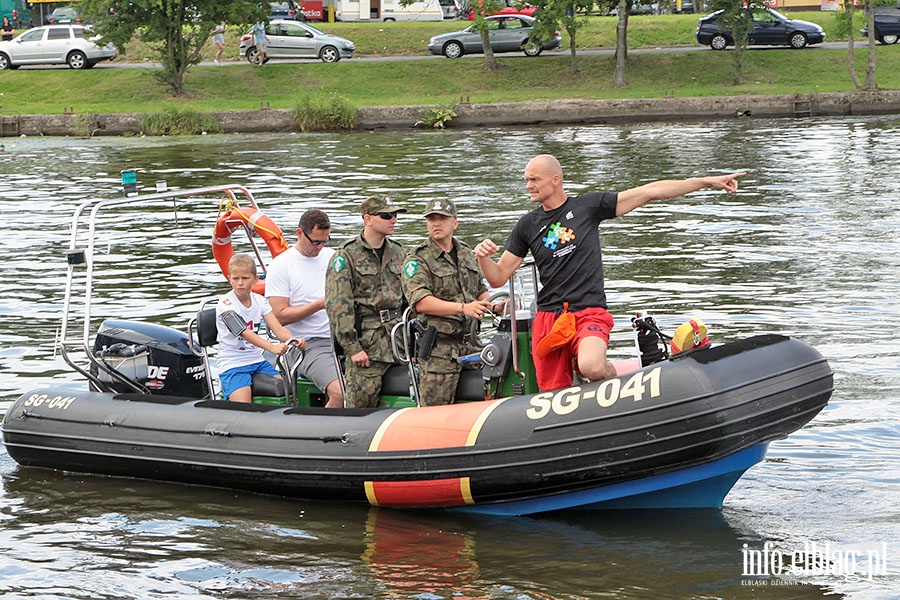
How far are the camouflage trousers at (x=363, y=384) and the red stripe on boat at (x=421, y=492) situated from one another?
63cm

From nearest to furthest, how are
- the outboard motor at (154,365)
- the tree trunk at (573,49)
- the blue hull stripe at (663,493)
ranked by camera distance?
the blue hull stripe at (663,493) < the outboard motor at (154,365) < the tree trunk at (573,49)

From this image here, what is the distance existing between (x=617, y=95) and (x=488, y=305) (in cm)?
2602

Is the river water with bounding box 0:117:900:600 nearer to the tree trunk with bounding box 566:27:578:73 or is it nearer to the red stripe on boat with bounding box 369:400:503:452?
the red stripe on boat with bounding box 369:400:503:452

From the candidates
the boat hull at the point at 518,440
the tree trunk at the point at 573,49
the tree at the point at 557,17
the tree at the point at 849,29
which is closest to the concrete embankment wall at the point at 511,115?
the tree at the point at 849,29

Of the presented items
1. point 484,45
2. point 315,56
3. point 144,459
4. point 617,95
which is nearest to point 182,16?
point 315,56

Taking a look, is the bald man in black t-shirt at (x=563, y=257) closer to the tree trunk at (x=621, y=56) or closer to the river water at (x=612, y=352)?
the river water at (x=612, y=352)

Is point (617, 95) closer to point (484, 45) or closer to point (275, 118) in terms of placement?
point (484, 45)

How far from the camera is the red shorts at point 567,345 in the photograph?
7219 mm

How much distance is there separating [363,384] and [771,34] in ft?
106

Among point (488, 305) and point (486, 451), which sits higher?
point (488, 305)

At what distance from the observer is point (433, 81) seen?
117ft

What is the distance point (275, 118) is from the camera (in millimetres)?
31328

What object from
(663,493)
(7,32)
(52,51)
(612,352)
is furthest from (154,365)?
(7,32)

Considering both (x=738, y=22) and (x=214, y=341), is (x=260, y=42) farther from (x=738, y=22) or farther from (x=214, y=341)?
(x=214, y=341)
